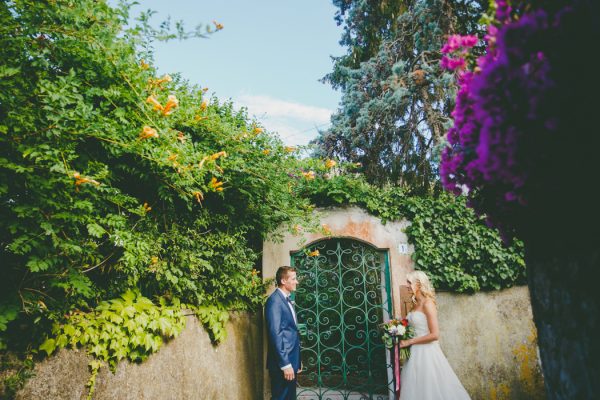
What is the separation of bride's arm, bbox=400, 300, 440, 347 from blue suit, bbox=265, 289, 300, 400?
1.49 m

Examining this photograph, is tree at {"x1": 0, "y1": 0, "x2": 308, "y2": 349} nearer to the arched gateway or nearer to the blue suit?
the blue suit

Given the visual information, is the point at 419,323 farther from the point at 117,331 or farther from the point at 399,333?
the point at 117,331

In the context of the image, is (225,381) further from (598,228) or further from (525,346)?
(525,346)

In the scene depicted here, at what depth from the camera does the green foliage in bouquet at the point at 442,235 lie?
607cm

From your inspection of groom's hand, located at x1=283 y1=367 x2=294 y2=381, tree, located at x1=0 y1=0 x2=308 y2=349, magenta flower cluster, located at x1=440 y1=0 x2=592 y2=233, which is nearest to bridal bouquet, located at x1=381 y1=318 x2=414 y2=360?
groom's hand, located at x1=283 y1=367 x2=294 y2=381

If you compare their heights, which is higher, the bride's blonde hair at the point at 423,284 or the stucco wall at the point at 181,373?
the bride's blonde hair at the point at 423,284

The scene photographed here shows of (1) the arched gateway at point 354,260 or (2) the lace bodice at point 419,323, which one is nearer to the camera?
(2) the lace bodice at point 419,323

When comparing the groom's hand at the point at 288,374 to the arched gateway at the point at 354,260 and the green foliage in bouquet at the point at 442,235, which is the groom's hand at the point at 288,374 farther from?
the green foliage in bouquet at the point at 442,235

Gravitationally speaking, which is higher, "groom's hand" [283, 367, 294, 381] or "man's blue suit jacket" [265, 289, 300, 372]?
"man's blue suit jacket" [265, 289, 300, 372]

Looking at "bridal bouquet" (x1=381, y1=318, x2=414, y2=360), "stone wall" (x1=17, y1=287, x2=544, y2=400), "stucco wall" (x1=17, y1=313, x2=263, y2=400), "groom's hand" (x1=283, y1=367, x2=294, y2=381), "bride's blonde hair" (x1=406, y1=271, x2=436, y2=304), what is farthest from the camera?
"bride's blonde hair" (x1=406, y1=271, x2=436, y2=304)

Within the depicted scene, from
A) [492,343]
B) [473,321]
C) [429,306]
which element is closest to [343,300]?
[429,306]

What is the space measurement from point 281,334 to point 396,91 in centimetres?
586

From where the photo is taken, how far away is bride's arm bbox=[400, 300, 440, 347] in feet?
14.6

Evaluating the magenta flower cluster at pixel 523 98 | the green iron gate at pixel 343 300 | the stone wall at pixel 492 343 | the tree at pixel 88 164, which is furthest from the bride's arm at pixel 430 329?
the magenta flower cluster at pixel 523 98
